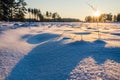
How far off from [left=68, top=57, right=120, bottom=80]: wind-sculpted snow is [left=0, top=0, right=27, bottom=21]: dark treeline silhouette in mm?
38425

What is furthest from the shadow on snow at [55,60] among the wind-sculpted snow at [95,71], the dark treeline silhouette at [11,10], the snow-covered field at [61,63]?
the dark treeline silhouette at [11,10]

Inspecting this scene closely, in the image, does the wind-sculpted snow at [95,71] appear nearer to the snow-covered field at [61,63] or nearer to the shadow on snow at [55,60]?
the snow-covered field at [61,63]

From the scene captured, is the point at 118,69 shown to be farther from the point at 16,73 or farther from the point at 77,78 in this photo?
the point at 16,73

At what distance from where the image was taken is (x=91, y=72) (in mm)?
7828

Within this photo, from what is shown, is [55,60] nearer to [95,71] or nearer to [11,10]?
[95,71]

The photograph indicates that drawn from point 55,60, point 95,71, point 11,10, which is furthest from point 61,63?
point 11,10

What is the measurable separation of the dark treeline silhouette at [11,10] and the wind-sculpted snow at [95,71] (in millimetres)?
38425

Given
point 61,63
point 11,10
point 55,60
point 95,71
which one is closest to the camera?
point 95,71

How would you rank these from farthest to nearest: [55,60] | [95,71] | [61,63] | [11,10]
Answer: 1. [11,10]
2. [55,60]
3. [61,63]
4. [95,71]

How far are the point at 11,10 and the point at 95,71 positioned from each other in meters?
42.3

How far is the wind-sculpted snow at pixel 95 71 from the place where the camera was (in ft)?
24.2

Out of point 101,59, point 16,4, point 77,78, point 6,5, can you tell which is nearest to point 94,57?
point 101,59

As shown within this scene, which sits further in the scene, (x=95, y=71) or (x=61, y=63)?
(x=61, y=63)

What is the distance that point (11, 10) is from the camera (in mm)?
48438
